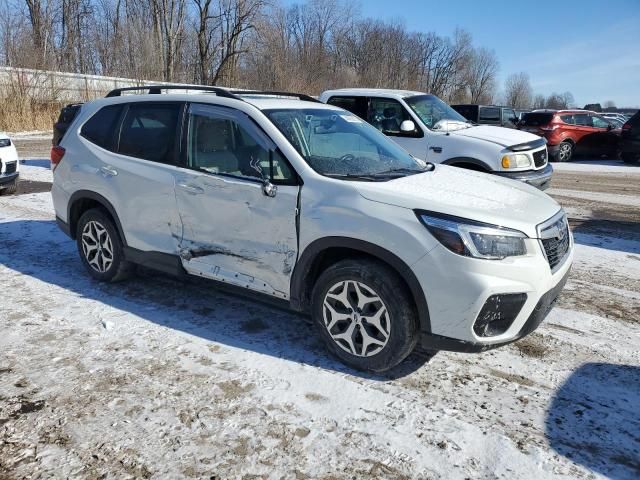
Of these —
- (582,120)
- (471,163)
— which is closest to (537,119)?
(582,120)

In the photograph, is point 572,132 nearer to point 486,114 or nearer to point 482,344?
point 486,114

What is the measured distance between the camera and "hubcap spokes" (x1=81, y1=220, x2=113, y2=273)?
16.0 ft

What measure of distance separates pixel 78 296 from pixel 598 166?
1583cm

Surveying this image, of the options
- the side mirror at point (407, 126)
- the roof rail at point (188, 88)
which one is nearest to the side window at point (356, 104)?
the side mirror at point (407, 126)

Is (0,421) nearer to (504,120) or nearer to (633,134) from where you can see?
(633,134)

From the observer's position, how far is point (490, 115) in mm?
22516

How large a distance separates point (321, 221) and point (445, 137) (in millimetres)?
5045

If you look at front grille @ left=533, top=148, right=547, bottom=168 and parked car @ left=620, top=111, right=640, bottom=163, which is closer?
front grille @ left=533, top=148, right=547, bottom=168

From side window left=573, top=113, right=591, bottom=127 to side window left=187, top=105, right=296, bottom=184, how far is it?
16.8m

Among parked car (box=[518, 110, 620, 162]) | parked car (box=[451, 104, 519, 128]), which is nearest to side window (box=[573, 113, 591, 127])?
parked car (box=[518, 110, 620, 162])

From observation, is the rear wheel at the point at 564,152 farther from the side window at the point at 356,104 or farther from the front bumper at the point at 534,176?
the side window at the point at 356,104

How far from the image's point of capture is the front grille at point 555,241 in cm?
327

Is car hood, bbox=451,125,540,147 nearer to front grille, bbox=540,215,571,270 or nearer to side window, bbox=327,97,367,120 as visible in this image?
side window, bbox=327,97,367,120

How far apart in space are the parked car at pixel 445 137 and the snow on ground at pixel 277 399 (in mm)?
3327
